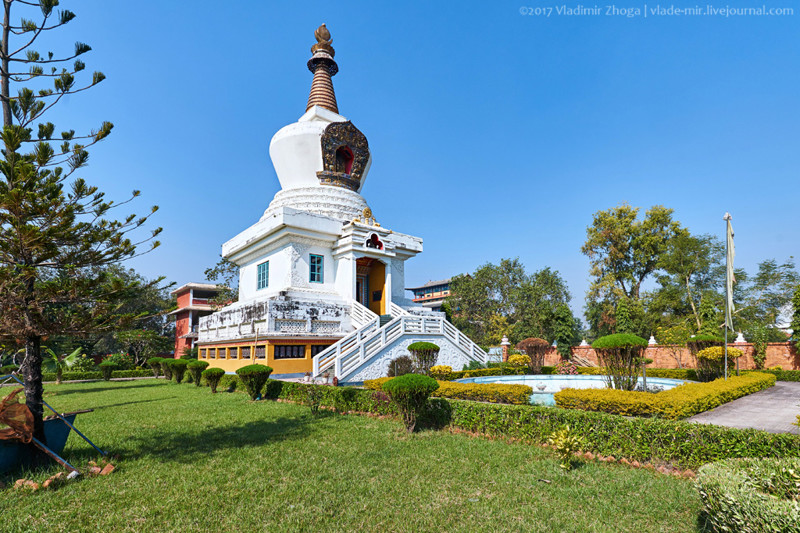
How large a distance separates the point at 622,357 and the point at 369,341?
30.5 ft

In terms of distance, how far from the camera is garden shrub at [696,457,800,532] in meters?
3.62

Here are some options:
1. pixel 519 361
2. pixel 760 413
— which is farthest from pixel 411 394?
pixel 519 361

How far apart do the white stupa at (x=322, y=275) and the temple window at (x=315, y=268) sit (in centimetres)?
5

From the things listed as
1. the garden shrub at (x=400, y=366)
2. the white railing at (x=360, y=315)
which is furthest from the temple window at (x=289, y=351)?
the garden shrub at (x=400, y=366)

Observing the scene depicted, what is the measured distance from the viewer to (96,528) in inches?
189

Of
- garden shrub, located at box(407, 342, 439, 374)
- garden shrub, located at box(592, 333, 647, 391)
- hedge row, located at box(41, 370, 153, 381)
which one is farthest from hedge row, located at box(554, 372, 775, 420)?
hedge row, located at box(41, 370, 153, 381)

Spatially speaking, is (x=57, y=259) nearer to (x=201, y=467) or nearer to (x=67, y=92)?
(x=67, y=92)

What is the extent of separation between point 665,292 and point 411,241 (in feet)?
74.0

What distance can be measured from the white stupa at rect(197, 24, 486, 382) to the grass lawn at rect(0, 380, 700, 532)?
8.49m

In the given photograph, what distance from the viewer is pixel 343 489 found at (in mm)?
5902

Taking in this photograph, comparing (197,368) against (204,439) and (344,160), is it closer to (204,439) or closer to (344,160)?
(204,439)

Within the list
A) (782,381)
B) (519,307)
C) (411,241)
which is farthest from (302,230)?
(519,307)

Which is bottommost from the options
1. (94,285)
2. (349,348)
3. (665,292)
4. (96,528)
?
(96,528)

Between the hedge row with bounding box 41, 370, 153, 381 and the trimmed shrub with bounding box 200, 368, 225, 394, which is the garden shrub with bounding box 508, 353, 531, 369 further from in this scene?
the hedge row with bounding box 41, 370, 153, 381
